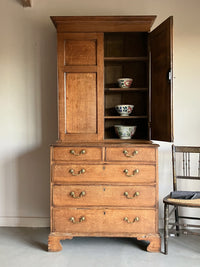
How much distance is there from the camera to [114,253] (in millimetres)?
2654

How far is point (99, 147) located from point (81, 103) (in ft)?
1.67

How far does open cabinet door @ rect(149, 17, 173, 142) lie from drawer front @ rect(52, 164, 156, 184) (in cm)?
36

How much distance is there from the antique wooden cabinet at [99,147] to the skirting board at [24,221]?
2.14 ft

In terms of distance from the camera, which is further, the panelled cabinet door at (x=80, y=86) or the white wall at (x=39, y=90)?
the white wall at (x=39, y=90)

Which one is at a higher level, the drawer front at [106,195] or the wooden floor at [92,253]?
the drawer front at [106,195]

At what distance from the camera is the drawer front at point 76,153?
2682 millimetres

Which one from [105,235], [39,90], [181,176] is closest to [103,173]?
[105,235]

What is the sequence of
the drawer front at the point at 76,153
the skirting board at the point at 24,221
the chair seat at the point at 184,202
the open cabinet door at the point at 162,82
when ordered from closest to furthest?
the chair seat at the point at 184,202
the open cabinet door at the point at 162,82
the drawer front at the point at 76,153
the skirting board at the point at 24,221

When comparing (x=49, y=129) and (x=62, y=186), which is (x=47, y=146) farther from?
(x=62, y=186)

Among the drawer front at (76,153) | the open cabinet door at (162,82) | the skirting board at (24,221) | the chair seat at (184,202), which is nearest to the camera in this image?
the chair seat at (184,202)

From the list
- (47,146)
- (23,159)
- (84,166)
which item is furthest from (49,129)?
(84,166)

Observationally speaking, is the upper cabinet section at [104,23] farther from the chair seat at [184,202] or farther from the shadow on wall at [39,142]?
the chair seat at [184,202]

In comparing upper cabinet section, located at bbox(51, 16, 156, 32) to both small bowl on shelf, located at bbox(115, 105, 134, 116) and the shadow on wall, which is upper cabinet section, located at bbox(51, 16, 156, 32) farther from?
small bowl on shelf, located at bbox(115, 105, 134, 116)

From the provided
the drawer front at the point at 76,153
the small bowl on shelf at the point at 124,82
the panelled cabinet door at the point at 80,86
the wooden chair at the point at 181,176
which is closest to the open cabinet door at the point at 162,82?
the small bowl on shelf at the point at 124,82
